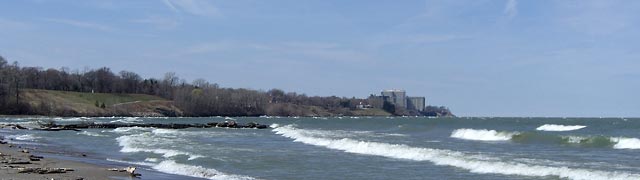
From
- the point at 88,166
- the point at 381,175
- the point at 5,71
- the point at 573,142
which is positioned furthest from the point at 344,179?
the point at 5,71

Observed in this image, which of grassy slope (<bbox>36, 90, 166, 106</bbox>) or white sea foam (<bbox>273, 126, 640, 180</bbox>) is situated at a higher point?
grassy slope (<bbox>36, 90, 166, 106</bbox>)

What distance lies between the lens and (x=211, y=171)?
21.0 metres

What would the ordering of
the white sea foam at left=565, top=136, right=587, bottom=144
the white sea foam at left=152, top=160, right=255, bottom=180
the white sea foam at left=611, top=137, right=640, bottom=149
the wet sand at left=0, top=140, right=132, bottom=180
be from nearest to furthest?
the wet sand at left=0, top=140, right=132, bottom=180 < the white sea foam at left=152, top=160, right=255, bottom=180 < the white sea foam at left=611, top=137, right=640, bottom=149 < the white sea foam at left=565, top=136, right=587, bottom=144

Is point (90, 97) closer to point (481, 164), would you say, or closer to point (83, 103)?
point (83, 103)

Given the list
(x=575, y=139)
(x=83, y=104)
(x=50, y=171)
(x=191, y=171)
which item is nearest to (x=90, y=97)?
(x=83, y=104)

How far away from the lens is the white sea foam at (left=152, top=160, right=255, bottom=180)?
19.7 m

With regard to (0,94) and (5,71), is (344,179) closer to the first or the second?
(0,94)

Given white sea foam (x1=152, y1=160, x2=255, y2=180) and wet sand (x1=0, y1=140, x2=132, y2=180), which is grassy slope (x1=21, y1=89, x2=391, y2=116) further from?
white sea foam (x1=152, y1=160, x2=255, y2=180)

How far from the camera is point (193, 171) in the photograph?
21062 mm

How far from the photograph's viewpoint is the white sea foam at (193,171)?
1973 cm

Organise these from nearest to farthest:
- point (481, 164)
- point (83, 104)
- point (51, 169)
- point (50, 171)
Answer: point (50, 171) → point (51, 169) → point (481, 164) → point (83, 104)

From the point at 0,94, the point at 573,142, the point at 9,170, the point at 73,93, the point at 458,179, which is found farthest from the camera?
the point at 73,93

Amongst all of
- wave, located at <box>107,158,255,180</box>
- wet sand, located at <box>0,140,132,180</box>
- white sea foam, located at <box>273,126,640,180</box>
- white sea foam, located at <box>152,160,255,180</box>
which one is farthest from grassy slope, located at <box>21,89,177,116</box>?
white sea foam, located at <box>152,160,255,180</box>

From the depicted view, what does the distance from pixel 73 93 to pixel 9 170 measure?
173 meters
